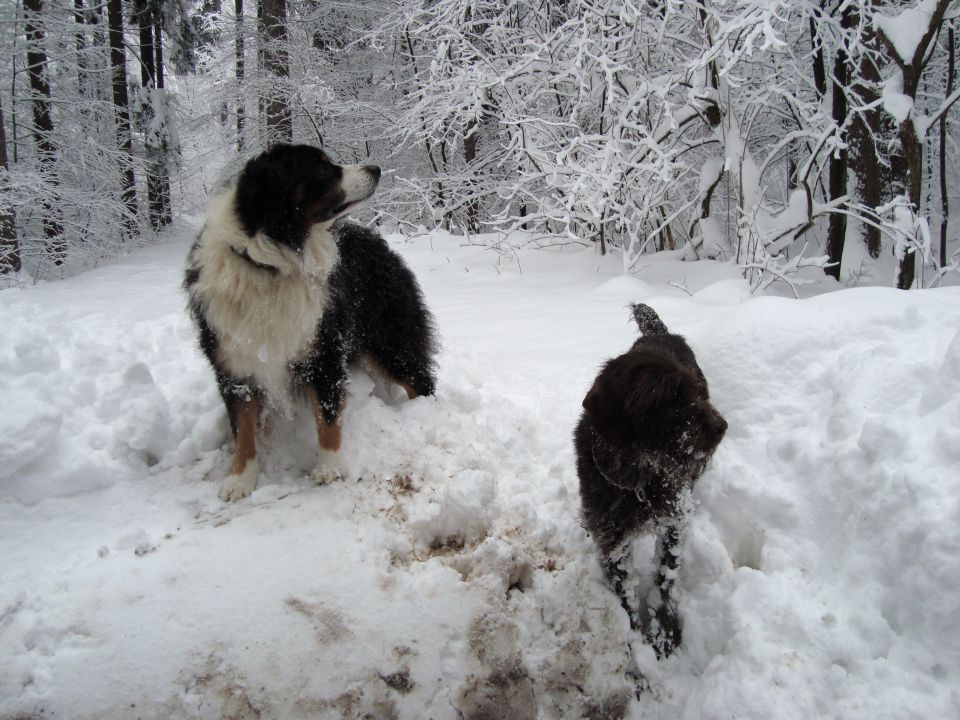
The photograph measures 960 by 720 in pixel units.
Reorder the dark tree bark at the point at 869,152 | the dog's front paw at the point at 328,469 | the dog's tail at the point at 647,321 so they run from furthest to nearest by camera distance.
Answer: the dark tree bark at the point at 869,152 < the dog's tail at the point at 647,321 < the dog's front paw at the point at 328,469

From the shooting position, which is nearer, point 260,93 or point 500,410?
point 500,410

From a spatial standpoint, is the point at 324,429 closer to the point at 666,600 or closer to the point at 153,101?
the point at 666,600

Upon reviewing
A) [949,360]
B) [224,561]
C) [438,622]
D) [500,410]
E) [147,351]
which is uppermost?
[949,360]

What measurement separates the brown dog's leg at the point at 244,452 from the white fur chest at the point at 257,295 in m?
0.13

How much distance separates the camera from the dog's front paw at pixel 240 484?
2709 millimetres

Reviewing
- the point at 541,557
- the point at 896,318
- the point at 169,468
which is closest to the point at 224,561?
the point at 169,468

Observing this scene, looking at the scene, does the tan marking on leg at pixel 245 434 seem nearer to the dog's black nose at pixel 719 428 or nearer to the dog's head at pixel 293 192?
the dog's head at pixel 293 192

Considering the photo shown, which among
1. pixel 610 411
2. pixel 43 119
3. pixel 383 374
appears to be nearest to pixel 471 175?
pixel 43 119

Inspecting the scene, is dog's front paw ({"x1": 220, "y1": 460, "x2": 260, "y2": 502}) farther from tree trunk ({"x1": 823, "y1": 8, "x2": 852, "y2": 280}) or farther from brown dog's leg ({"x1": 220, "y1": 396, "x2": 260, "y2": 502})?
tree trunk ({"x1": 823, "y1": 8, "x2": 852, "y2": 280})

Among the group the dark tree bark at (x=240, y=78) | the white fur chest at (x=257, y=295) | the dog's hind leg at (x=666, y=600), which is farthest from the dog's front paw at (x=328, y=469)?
the dark tree bark at (x=240, y=78)

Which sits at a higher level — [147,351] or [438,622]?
[147,351]

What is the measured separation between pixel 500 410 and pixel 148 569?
1989 millimetres

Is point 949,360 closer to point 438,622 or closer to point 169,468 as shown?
point 438,622

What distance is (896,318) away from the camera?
2.65 metres
